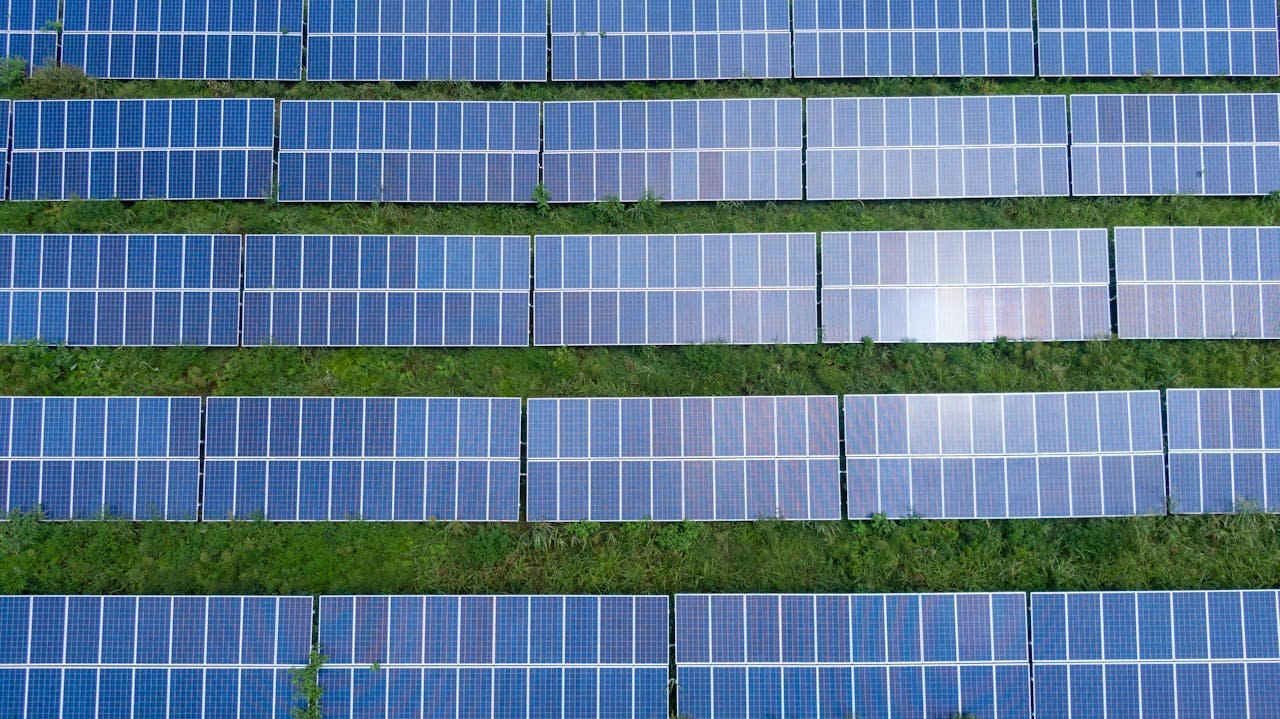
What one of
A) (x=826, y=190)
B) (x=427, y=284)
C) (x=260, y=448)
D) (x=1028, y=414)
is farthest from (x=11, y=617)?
(x=1028, y=414)

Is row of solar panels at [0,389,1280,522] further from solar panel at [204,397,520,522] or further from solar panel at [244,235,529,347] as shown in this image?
solar panel at [244,235,529,347]

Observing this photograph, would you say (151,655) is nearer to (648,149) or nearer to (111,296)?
(111,296)

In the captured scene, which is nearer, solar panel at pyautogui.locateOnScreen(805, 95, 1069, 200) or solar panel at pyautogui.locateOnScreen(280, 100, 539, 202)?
solar panel at pyautogui.locateOnScreen(805, 95, 1069, 200)

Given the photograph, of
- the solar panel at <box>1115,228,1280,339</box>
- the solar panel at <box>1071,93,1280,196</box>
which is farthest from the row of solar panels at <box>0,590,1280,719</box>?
the solar panel at <box>1071,93,1280,196</box>

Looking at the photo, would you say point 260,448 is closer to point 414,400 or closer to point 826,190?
point 414,400

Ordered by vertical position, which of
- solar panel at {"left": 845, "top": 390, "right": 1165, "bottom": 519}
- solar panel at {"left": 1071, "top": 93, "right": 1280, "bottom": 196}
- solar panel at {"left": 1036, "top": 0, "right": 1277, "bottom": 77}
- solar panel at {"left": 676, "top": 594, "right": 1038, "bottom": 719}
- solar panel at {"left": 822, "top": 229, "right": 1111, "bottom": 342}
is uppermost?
solar panel at {"left": 1036, "top": 0, "right": 1277, "bottom": 77}
